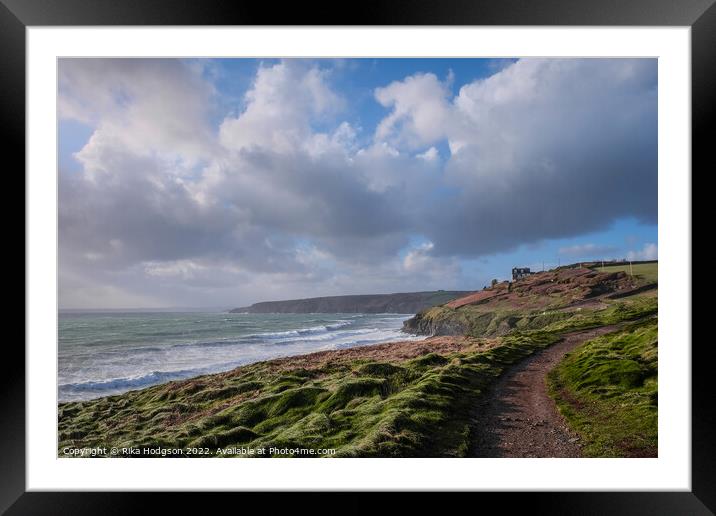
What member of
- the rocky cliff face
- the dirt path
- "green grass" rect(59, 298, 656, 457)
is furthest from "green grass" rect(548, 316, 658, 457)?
the rocky cliff face

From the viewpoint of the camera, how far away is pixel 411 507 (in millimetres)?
3143

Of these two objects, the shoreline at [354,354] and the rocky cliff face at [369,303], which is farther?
the shoreline at [354,354]

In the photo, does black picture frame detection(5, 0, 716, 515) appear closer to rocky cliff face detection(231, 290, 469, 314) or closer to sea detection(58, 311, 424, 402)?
sea detection(58, 311, 424, 402)

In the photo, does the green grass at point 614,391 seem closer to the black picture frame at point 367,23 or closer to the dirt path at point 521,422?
the dirt path at point 521,422

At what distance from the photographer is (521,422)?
4152 millimetres

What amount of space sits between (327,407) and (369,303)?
2.03 metres

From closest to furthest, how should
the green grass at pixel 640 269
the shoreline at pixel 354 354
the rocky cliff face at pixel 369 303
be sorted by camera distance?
the green grass at pixel 640 269
the rocky cliff face at pixel 369 303
the shoreline at pixel 354 354

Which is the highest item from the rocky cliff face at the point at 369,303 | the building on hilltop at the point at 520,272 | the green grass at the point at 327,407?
the building on hilltop at the point at 520,272

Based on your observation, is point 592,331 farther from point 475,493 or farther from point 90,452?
point 90,452

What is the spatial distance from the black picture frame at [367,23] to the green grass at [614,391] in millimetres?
628

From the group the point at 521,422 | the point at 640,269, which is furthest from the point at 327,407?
the point at 640,269

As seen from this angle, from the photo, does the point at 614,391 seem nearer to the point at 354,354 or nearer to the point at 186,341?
the point at 354,354

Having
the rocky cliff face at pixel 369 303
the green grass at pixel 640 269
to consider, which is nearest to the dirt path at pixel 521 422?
the green grass at pixel 640 269

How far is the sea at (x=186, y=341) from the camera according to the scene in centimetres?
605
